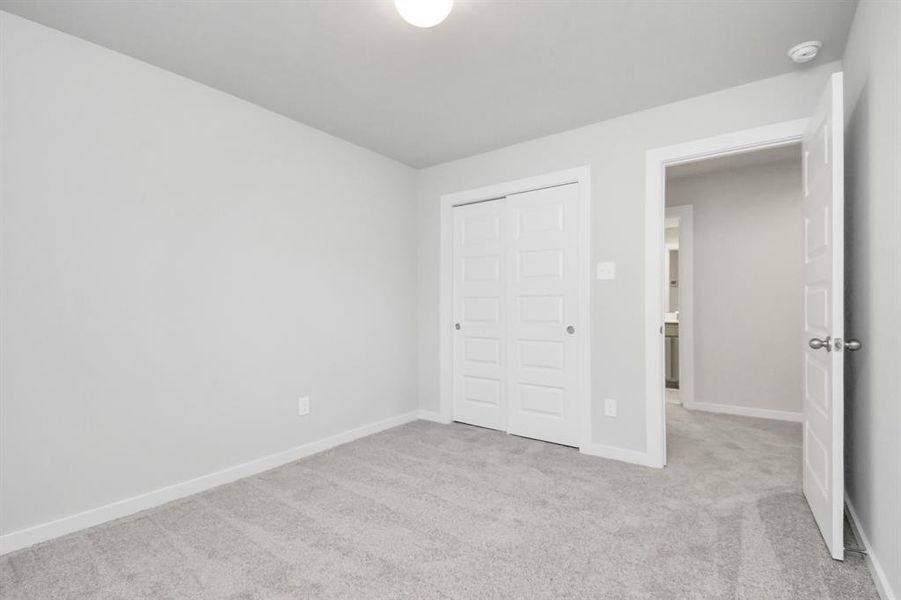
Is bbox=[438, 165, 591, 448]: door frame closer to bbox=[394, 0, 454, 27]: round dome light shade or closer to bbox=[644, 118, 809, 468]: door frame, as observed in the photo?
bbox=[644, 118, 809, 468]: door frame

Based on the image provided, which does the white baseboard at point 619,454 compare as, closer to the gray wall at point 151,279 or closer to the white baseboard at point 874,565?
the white baseboard at point 874,565

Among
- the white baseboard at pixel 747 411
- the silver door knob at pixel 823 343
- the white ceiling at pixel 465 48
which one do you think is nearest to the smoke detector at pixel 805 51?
the white ceiling at pixel 465 48

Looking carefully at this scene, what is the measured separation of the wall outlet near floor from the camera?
311 cm

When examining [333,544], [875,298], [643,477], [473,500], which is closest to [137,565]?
[333,544]

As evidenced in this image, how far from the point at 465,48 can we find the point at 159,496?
290 centimetres

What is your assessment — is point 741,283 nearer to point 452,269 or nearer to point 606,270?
point 606,270

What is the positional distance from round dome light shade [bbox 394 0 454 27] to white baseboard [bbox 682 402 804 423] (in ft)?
14.4

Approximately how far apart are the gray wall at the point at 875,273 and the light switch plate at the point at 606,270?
124 cm

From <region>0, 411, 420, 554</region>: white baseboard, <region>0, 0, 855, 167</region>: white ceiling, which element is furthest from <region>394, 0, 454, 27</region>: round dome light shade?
<region>0, 411, 420, 554</region>: white baseboard

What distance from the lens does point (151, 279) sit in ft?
7.96

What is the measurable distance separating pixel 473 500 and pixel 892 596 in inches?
65.3

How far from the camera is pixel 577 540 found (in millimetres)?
2008

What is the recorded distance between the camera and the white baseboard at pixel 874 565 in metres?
1.52

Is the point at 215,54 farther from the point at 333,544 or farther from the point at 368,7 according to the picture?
the point at 333,544
